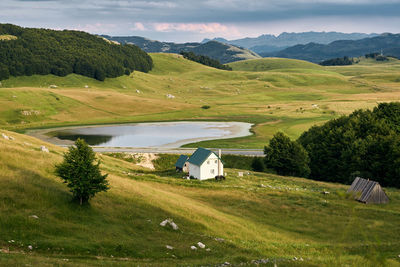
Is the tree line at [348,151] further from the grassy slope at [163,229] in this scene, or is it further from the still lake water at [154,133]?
the still lake water at [154,133]

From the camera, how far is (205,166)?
71500 millimetres

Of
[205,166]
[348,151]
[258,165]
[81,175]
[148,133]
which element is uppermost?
[81,175]

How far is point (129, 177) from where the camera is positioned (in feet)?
215

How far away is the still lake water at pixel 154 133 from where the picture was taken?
125 metres

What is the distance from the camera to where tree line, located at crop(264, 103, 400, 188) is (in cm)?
8238

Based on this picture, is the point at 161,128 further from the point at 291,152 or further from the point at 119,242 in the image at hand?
the point at 119,242

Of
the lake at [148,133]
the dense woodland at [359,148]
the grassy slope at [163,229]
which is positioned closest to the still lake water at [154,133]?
the lake at [148,133]

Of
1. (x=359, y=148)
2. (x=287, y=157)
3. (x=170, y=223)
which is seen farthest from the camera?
(x=287, y=157)

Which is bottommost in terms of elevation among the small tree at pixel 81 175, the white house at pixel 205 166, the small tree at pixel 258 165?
the small tree at pixel 258 165

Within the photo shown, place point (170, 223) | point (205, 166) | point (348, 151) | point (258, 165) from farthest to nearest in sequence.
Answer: point (258, 165) < point (348, 151) < point (205, 166) < point (170, 223)

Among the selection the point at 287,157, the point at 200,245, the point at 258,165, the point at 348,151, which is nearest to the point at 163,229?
the point at 200,245

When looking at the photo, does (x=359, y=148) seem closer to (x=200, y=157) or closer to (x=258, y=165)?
(x=258, y=165)

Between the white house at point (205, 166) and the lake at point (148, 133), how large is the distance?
149 feet

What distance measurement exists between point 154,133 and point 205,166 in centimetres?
7432
